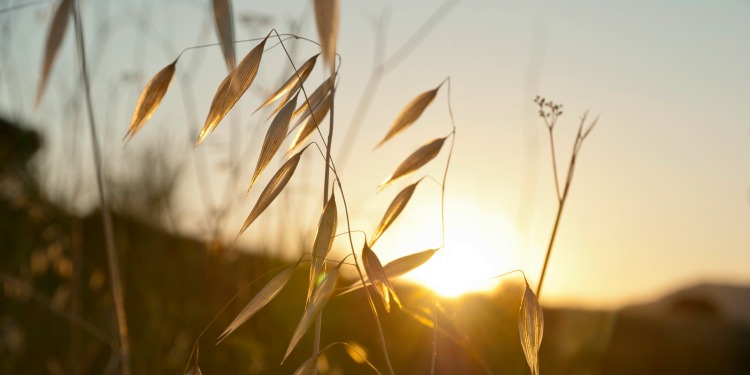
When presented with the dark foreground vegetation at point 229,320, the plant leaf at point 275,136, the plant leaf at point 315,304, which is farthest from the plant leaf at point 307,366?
the dark foreground vegetation at point 229,320

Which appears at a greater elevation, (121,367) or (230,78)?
(230,78)

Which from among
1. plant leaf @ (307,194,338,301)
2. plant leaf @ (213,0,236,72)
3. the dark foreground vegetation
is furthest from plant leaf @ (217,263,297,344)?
the dark foreground vegetation

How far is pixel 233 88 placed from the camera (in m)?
0.45

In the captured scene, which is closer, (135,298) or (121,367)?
(121,367)

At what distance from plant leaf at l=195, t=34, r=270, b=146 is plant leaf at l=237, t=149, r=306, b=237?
54 mm

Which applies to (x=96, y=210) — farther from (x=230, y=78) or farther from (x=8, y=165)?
(x=230, y=78)

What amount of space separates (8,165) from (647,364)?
8.05 ft

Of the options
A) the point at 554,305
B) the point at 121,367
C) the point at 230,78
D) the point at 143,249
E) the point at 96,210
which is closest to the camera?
the point at 230,78

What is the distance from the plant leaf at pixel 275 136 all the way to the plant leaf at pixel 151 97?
0.09 m

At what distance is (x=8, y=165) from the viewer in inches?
112

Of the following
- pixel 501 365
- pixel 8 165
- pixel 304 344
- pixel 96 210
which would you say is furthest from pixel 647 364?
pixel 8 165

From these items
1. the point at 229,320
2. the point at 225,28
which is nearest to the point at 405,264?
the point at 225,28

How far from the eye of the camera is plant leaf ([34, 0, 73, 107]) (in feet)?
1.66

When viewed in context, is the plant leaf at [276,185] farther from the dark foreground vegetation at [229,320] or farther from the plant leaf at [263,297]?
the dark foreground vegetation at [229,320]
